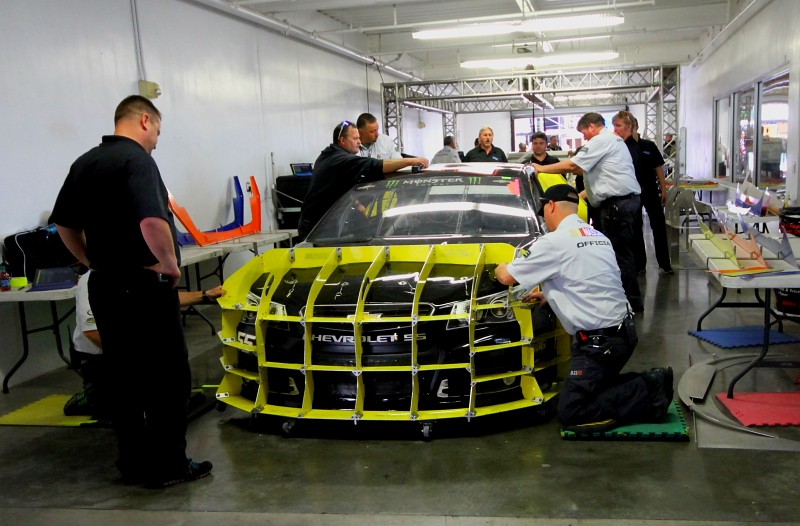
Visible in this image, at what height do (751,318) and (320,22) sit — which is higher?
(320,22)

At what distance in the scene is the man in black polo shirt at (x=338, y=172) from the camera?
5875 millimetres

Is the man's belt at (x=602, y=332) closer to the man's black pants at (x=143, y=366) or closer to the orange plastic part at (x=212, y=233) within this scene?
the man's black pants at (x=143, y=366)

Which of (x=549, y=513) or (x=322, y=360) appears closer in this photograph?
(x=549, y=513)

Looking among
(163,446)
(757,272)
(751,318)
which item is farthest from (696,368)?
(163,446)

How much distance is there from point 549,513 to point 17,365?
4.56m

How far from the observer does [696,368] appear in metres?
5.17

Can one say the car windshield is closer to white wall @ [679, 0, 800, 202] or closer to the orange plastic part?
the orange plastic part

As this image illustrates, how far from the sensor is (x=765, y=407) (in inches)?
171

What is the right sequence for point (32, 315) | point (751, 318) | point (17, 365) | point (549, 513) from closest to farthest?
point (549, 513), point (17, 365), point (32, 315), point (751, 318)

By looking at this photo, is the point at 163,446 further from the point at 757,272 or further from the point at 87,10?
the point at 87,10

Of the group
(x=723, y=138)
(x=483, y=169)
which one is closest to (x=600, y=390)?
(x=483, y=169)

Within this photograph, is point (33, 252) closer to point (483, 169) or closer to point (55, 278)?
point (55, 278)

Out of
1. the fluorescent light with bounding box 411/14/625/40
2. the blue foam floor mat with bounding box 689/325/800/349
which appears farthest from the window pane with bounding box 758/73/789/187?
the blue foam floor mat with bounding box 689/325/800/349

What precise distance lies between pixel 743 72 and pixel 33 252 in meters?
11.7
